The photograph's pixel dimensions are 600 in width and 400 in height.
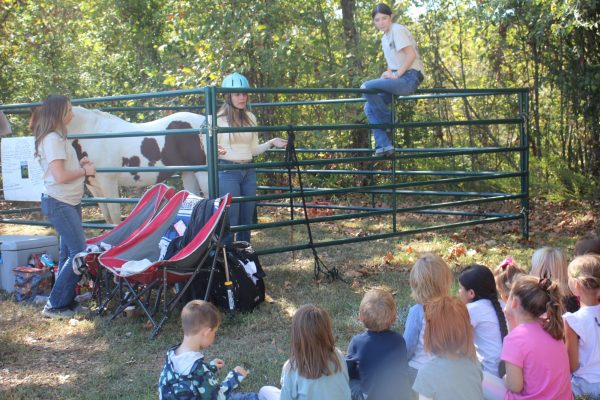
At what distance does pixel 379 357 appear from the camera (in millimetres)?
3275

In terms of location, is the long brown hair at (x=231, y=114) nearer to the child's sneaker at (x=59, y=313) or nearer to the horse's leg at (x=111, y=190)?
the horse's leg at (x=111, y=190)

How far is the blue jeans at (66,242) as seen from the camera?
5.49 m

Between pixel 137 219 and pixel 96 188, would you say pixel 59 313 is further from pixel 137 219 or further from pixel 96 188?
pixel 96 188

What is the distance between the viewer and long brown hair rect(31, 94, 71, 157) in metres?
5.22

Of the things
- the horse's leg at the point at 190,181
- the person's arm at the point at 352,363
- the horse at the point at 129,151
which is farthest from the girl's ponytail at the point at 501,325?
the horse's leg at the point at 190,181

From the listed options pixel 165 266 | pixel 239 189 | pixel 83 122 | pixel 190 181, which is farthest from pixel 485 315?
pixel 83 122

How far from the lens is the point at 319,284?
20.1 ft

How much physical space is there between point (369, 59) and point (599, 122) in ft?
12.2

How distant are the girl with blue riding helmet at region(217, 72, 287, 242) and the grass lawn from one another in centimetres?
70

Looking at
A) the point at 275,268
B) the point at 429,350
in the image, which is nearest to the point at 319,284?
Result: the point at 275,268

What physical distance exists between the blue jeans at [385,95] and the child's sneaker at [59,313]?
130 inches

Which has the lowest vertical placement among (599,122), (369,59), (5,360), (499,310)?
(5,360)

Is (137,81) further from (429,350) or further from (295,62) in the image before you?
(429,350)

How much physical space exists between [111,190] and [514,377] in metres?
5.12
